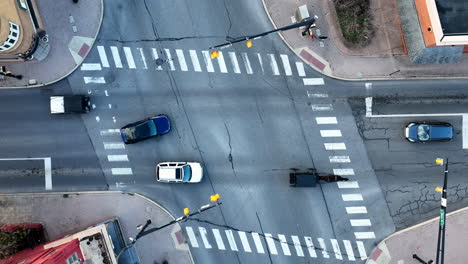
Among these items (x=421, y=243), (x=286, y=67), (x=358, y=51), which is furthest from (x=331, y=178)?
(x=358, y=51)

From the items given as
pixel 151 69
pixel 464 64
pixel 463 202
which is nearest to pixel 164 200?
pixel 151 69

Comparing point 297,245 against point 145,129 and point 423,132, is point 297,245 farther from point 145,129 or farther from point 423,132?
point 145,129

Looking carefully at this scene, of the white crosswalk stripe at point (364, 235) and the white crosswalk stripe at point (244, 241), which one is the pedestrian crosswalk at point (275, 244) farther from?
the white crosswalk stripe at point (364, 235)

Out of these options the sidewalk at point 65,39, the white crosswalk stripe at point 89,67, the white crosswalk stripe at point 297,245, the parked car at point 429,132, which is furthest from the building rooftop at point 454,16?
the white crosswalk stripe at point 89,67

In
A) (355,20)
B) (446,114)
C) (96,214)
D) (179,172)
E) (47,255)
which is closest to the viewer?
(47,255)

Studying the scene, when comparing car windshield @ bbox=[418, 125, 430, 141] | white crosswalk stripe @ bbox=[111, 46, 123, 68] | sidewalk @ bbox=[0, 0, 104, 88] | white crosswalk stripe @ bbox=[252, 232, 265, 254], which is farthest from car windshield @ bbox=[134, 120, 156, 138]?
car windshield @ bbox=[418, 125, 430, 141]

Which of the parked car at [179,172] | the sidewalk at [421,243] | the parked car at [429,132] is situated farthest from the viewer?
the sidewalk at [421,243]
